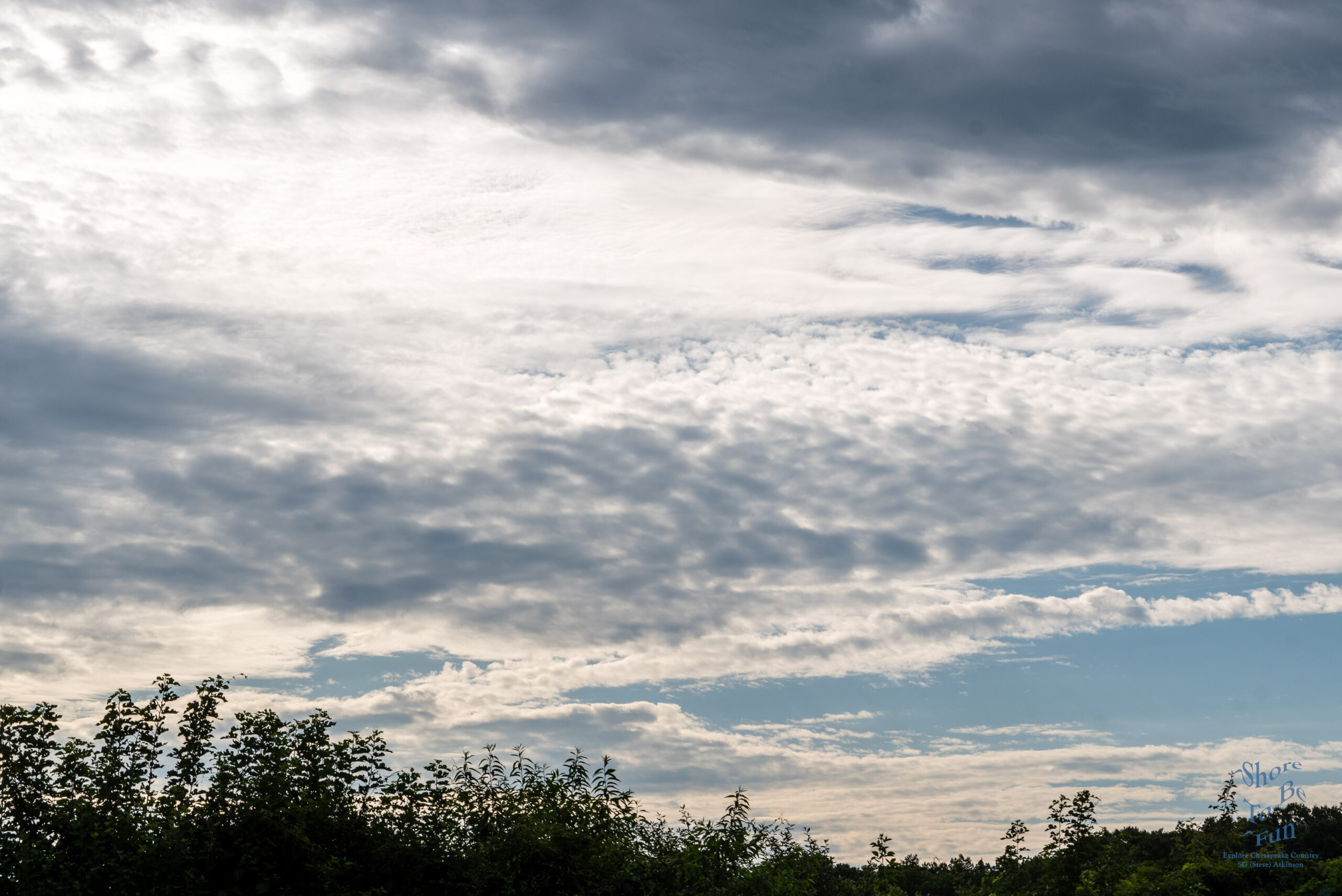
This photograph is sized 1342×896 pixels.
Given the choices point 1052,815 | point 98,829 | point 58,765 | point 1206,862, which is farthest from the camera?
point 1052,815

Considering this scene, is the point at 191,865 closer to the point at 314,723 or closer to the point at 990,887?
the point at 314,723

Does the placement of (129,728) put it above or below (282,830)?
above

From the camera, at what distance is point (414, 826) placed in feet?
70.2

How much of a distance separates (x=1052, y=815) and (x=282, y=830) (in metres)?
17.1

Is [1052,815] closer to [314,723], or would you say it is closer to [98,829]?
[314,723]

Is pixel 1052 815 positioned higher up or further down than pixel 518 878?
higher up

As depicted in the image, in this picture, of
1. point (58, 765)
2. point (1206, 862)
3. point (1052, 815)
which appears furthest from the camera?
point (1052, 815)

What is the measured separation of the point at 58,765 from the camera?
67.6 ft

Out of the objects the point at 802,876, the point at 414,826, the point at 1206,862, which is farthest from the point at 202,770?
the point at 1206,862

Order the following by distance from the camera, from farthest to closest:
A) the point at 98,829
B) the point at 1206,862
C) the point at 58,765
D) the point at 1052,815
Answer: the point at 1052,815, the point at 1206,862, the point at 58,765, the point at 98,829

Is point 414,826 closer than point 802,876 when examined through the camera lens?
Yes

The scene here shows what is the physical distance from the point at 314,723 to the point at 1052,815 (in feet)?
56.2

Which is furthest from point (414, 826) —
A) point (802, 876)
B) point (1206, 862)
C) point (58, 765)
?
point (1206, 862)

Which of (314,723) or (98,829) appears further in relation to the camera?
(314,723)
